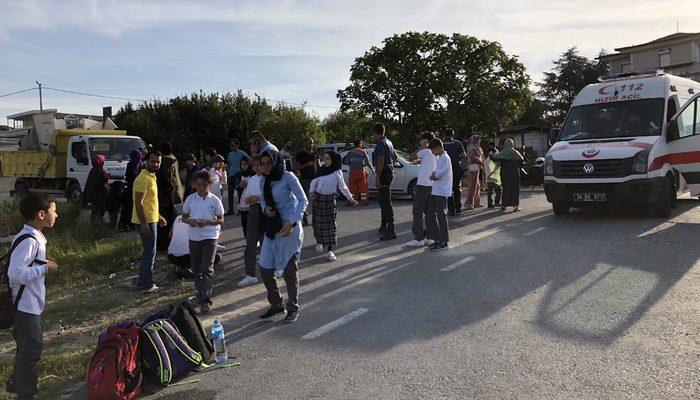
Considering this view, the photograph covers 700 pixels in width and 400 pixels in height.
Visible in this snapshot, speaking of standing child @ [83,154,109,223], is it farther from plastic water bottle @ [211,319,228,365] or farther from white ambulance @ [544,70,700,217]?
white ambulance @ [544,70,700,217]

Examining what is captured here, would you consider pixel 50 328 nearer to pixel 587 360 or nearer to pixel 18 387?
pixel 18 387

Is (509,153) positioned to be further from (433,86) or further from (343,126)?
(343,126)

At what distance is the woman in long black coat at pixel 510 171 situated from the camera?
1277 centimetres

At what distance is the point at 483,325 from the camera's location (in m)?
5.35

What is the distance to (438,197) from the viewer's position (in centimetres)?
873

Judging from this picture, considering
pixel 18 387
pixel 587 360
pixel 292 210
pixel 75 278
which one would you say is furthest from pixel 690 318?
pixel 75 278

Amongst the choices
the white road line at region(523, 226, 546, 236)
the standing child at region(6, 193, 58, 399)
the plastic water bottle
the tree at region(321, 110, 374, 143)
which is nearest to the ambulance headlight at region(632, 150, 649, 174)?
the white road line at region(523, 226, 546, 236)

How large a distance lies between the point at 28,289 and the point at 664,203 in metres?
10.2

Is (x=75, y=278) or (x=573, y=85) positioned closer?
(x=75, y=278)

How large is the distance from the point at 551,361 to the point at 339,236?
6.49 m

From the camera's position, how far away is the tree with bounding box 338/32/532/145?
3703cm

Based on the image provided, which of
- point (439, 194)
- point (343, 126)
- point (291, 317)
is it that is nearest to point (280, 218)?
point (291, 317)

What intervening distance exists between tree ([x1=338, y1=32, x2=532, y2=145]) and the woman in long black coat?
79.4 feet

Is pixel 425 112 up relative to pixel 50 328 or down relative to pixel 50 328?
up
